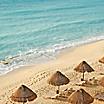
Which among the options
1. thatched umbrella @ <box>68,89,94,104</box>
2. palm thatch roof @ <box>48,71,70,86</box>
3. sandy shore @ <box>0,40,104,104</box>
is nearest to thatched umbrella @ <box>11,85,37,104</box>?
thatched umbrella @ <box>68,89,94,104</box>

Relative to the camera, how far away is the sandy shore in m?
13.6

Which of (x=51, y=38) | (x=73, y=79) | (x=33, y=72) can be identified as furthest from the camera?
(x=51, y=38)

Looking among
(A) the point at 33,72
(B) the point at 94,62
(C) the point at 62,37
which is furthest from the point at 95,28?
(A) the point at 33,72

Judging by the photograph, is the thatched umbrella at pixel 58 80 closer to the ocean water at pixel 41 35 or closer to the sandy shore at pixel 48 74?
the sandy shore at pixel 48 74

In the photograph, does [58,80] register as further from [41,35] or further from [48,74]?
[41,35]

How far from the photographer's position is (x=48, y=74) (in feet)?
52.1

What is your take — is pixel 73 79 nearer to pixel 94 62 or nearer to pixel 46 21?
pixel 94 62

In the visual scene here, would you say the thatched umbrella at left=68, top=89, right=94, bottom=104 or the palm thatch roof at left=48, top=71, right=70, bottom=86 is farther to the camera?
the palm thatch roof at left=48, top=71, right=70, bottom=86

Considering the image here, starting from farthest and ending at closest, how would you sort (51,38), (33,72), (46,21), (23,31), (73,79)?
1. (46,21)
2. (23,31)
3. (51,38)
4. (33,72)
5. (73,79)

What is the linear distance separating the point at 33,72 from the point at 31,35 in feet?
37.2

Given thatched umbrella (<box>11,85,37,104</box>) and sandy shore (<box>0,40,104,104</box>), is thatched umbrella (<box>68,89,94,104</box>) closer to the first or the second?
sandy shore (<box>0,40,104,104</box>)

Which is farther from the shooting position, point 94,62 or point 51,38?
point 51,38

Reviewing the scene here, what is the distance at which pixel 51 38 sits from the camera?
2616 centimetres

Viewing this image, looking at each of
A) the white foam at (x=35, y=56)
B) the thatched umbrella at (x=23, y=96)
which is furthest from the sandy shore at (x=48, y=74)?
the thatched umbrella at (x=23, y=96)
